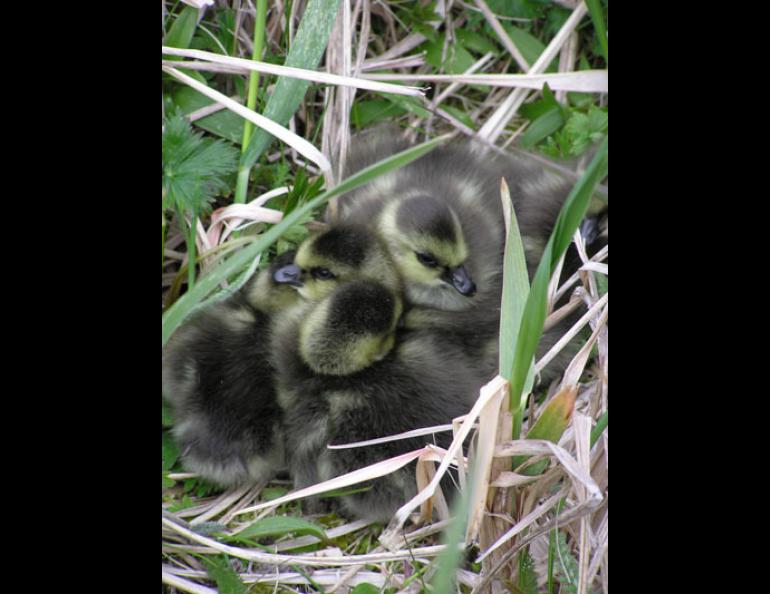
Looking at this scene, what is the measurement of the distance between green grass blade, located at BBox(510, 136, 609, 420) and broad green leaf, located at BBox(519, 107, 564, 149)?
68 centimetres

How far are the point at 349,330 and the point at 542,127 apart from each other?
2.21 ft

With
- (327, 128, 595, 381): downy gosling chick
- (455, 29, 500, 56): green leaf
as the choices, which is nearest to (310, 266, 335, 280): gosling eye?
(327, 128, 595, 381): downy gosling chick

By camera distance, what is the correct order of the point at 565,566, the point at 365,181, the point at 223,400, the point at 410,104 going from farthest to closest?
the point at 410,104, the point at 223,400, the point at 565,566, the point at 365,181

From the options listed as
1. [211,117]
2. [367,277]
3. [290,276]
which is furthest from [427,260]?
[211,117]

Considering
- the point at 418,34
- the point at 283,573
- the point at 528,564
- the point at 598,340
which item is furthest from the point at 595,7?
the point at 283,573

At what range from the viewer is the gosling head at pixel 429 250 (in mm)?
1646

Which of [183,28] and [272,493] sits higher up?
[183,28]

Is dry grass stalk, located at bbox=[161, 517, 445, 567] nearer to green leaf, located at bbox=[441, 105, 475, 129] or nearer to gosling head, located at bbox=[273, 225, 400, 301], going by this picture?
gosling head, located at bbox=[273, 225, 400, 301]

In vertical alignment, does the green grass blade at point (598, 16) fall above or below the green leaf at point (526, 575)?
above

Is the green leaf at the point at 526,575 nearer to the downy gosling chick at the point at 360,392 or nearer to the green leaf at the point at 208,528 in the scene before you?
the downy gosling chick at the point at 360,392

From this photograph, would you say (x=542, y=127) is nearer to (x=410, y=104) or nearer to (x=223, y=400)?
(x=410, y=104)

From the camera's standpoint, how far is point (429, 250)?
5.45 feet

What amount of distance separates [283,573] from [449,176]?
2.71ft

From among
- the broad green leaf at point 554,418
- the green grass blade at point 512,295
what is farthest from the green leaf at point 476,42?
the broad green leaf at point 554,418
